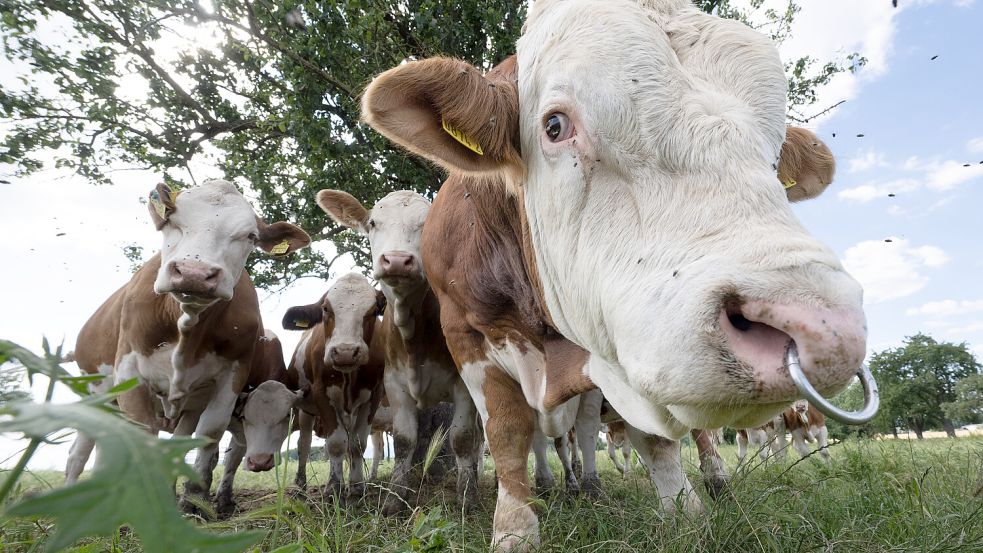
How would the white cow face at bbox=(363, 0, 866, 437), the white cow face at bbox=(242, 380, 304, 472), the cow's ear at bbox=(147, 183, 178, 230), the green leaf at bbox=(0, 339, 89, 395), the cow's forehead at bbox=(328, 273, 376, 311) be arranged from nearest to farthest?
the green leaf at bbox=(0, 339, 89, 395), the white cow face at bbox=(363, 0, 866, 437), the cow's ear at bbox=(147, 183, 178, 230), the white cow face at bbox=(242, 380, 304, 472), the cow's forehead at bbox=(328, 273, 376, 311)

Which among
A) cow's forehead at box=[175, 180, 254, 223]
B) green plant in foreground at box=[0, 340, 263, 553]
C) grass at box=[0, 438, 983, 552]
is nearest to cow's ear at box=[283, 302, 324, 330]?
cow's forehead at box=[175, 180, 254, 223]

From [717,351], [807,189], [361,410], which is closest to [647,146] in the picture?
[717,351]

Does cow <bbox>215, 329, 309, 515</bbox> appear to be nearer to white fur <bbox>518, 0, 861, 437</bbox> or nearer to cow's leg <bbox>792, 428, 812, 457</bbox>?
white fur <bbox>518, 0, 861, 437</bbox>

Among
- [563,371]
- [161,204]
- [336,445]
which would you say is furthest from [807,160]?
[336,445]

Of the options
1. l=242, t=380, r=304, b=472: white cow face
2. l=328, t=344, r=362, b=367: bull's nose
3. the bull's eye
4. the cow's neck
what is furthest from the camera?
l=242, t=380, r=304, b=472: white cow face

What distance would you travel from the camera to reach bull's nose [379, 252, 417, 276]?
474 cm

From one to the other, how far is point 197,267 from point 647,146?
346 cm

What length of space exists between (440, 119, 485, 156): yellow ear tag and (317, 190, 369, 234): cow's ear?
323 centimetres

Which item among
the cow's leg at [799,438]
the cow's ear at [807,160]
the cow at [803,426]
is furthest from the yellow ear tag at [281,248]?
the cow's leg at [799,438]

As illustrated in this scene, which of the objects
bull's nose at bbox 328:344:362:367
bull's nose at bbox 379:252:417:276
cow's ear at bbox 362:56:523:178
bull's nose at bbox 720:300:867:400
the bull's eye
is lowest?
bull's nose at bbox 328:344:362:367

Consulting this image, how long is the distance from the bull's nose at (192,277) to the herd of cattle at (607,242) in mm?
14

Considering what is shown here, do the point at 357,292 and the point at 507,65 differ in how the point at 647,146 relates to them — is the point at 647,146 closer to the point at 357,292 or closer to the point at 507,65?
the point at 507,65

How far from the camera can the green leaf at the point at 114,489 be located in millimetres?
469

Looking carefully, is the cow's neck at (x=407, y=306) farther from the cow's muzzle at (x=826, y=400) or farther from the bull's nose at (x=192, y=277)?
the cow's muzzle at (x=826, y=400)
